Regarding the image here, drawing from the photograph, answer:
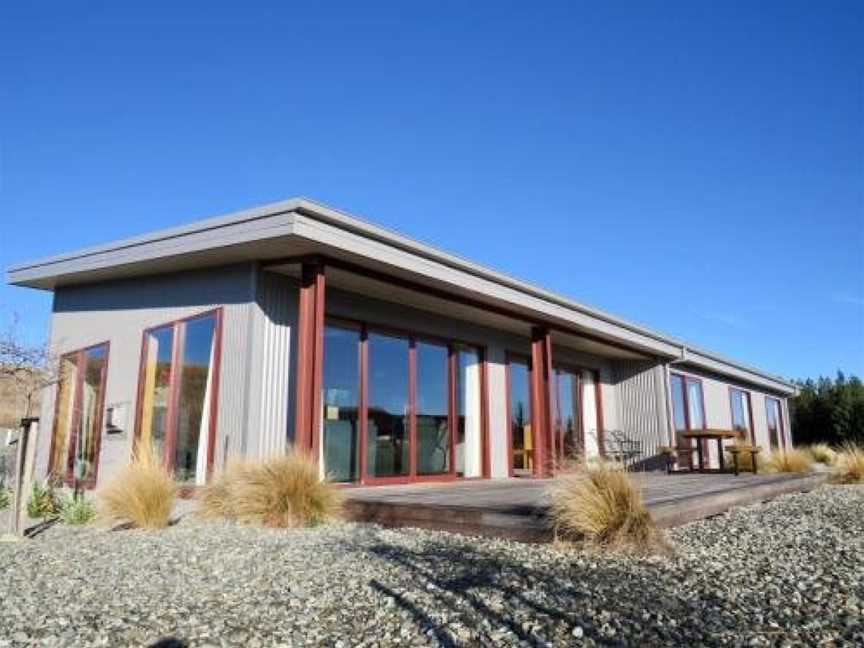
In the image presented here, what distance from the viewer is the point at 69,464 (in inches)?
362

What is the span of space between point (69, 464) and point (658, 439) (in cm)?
1049

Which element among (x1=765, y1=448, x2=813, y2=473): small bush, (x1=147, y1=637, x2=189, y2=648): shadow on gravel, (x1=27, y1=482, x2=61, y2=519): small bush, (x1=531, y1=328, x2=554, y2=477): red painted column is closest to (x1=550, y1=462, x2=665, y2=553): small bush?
(x1=147, y1=637, x2=189, y2=648): shadow on gravel

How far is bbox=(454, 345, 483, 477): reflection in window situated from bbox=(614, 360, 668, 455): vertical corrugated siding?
4.95 metres

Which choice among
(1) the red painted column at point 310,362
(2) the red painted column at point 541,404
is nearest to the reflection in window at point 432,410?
(2) the red painted column at point 541,404

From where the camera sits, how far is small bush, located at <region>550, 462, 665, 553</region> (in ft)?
13.7

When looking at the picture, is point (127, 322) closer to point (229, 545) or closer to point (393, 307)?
point (393, 307)

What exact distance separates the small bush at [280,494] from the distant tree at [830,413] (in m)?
23.3

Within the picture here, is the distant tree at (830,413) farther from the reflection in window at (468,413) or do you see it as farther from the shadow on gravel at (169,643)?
the shadow on gravel at (169,643)

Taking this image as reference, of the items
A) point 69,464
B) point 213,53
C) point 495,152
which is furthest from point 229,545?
point 495,152

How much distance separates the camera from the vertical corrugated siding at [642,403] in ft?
45.3

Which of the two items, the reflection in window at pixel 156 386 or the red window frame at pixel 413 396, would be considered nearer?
the reflection in window at pixel 156 386

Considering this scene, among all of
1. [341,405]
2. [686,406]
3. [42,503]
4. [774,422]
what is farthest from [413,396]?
[774,422]

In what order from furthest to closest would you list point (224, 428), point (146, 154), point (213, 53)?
point (146, 154) → point (213, 53) → point (224, 428)

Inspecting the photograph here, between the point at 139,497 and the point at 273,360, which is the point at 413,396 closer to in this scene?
the point at 273,360
